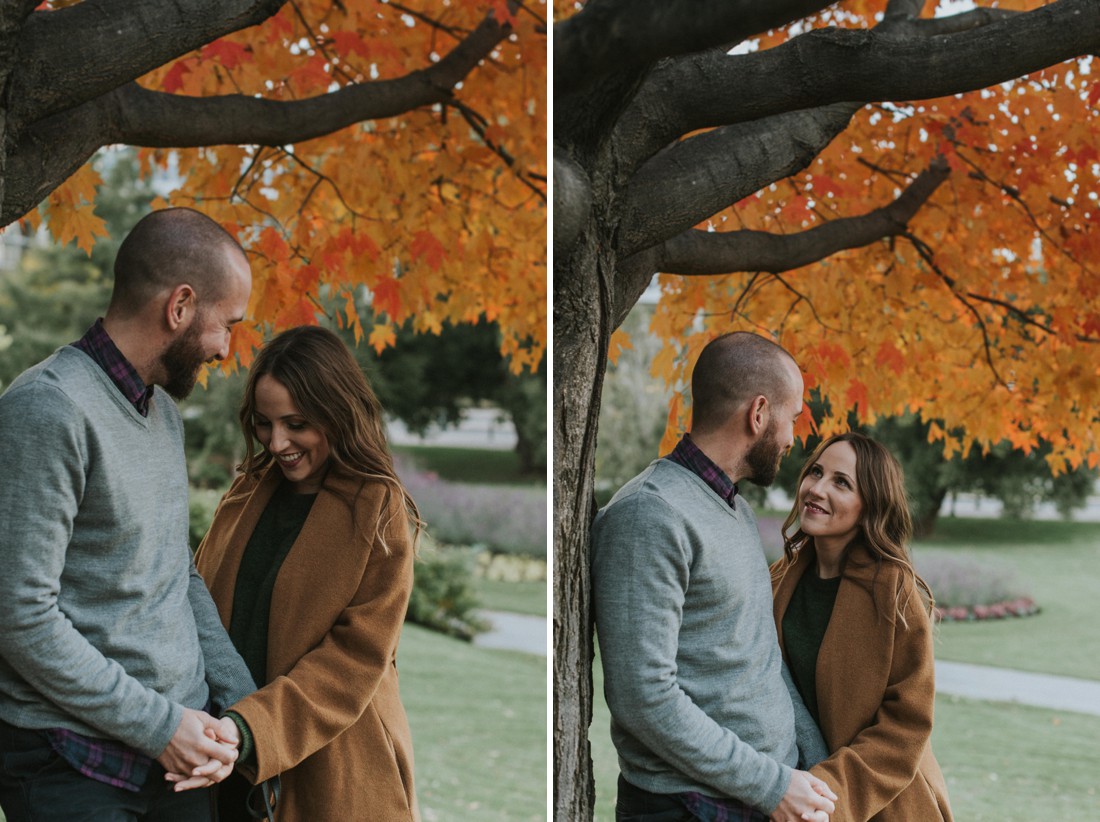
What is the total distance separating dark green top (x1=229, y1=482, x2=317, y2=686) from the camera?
1.61m

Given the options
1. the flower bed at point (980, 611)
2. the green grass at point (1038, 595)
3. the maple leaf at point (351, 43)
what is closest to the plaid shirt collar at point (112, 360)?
the maple leaf at point (351, 43)

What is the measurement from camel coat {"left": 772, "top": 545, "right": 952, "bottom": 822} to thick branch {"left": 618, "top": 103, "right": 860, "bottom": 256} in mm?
615

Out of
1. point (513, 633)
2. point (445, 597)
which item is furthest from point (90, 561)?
point (513, 633)

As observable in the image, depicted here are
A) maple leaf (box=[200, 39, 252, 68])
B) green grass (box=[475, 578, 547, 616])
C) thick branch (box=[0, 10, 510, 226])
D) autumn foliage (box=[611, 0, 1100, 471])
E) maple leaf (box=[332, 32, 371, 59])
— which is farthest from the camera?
green grass (box=[475, 578, 547, 616])

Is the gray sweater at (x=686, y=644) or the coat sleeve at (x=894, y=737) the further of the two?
the coat sleeve at (x=894, y=737)

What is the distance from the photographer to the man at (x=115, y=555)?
1.24 meters

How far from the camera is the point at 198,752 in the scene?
1.38 m

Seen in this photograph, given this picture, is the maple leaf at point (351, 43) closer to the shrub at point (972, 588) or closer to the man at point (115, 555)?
the man at point (115, 555)

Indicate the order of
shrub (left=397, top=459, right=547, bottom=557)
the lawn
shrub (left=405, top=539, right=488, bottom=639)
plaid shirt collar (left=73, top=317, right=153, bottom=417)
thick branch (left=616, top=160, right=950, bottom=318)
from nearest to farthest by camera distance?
plaid shirt collar (left=73, top=317, right=153, bottom=417)
thick branch (left=616, top=160, right=950, bottom=318)
the lawn
shrub (left=405, top=539, right=488, bottom=639)
shrub (left=397, top=459, right=547, bottom=557)

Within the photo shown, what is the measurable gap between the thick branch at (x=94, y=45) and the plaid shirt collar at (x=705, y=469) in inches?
34.8

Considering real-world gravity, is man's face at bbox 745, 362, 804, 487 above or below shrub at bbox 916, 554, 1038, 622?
above

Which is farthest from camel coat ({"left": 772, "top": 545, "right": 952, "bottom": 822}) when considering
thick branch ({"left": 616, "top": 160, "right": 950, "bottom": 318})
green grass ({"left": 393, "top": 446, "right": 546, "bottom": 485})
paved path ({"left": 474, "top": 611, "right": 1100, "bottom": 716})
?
green grass ({"left": 393, "top": 446, "right": 546, "bottom": 485})

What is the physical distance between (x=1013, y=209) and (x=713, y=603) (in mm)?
2083

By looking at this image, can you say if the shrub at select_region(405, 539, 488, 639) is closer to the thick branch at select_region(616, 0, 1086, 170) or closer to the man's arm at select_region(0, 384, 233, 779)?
the thick branch at select_region(616, 0, 1086, 170)
